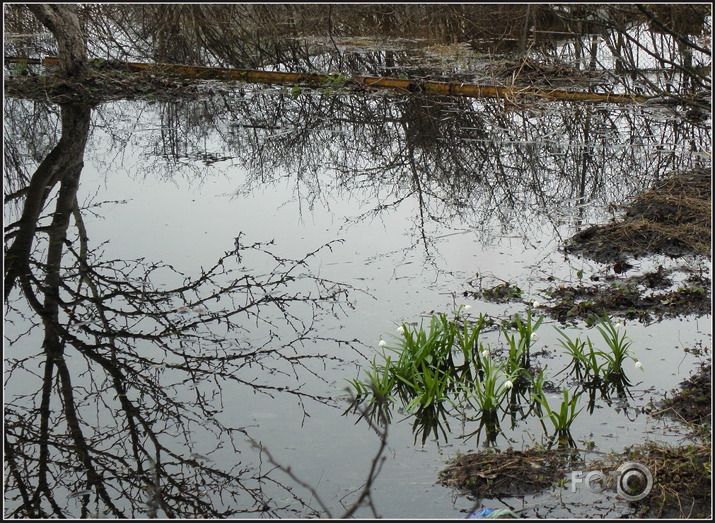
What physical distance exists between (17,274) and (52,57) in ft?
28.1

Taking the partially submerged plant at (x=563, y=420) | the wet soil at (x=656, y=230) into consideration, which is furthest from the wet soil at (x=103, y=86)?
A: the partially submerged plant at (x=563, y=420)

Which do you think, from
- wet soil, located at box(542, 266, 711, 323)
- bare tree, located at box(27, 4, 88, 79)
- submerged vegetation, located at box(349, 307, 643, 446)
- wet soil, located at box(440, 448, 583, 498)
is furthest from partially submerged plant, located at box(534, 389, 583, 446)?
bare tree, located at box(27, 4, 88, 79)

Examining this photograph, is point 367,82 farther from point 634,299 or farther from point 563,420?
point 563,420

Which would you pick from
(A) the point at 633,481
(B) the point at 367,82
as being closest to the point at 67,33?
(B) the point at 367,82

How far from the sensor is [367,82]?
1200 cm

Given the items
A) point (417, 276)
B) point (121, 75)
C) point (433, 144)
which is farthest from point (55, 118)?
point (417, 276)

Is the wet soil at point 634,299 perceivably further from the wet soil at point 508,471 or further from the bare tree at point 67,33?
the bare tree at point 67,33

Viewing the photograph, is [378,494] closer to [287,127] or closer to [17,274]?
[17,274]

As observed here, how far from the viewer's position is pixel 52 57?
1302cm

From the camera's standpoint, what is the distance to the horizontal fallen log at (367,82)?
440 inches

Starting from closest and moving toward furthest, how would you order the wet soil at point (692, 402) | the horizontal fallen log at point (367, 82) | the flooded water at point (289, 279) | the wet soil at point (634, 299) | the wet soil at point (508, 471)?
the wet soil at point (508, 471) < the flooded water at point (289, 279) < the wet soil at point (692, 402) < the wet soil at point (634, 299) < the horizontal fallen log at point (367, 82)

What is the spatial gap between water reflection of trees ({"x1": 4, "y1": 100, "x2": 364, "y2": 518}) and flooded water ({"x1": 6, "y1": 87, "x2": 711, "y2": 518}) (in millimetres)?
29

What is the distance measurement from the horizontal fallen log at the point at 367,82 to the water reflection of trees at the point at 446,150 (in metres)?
0.26

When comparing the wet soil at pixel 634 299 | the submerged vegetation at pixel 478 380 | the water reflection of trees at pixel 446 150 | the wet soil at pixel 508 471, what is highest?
the water reflection of trees at pixel 446 150
